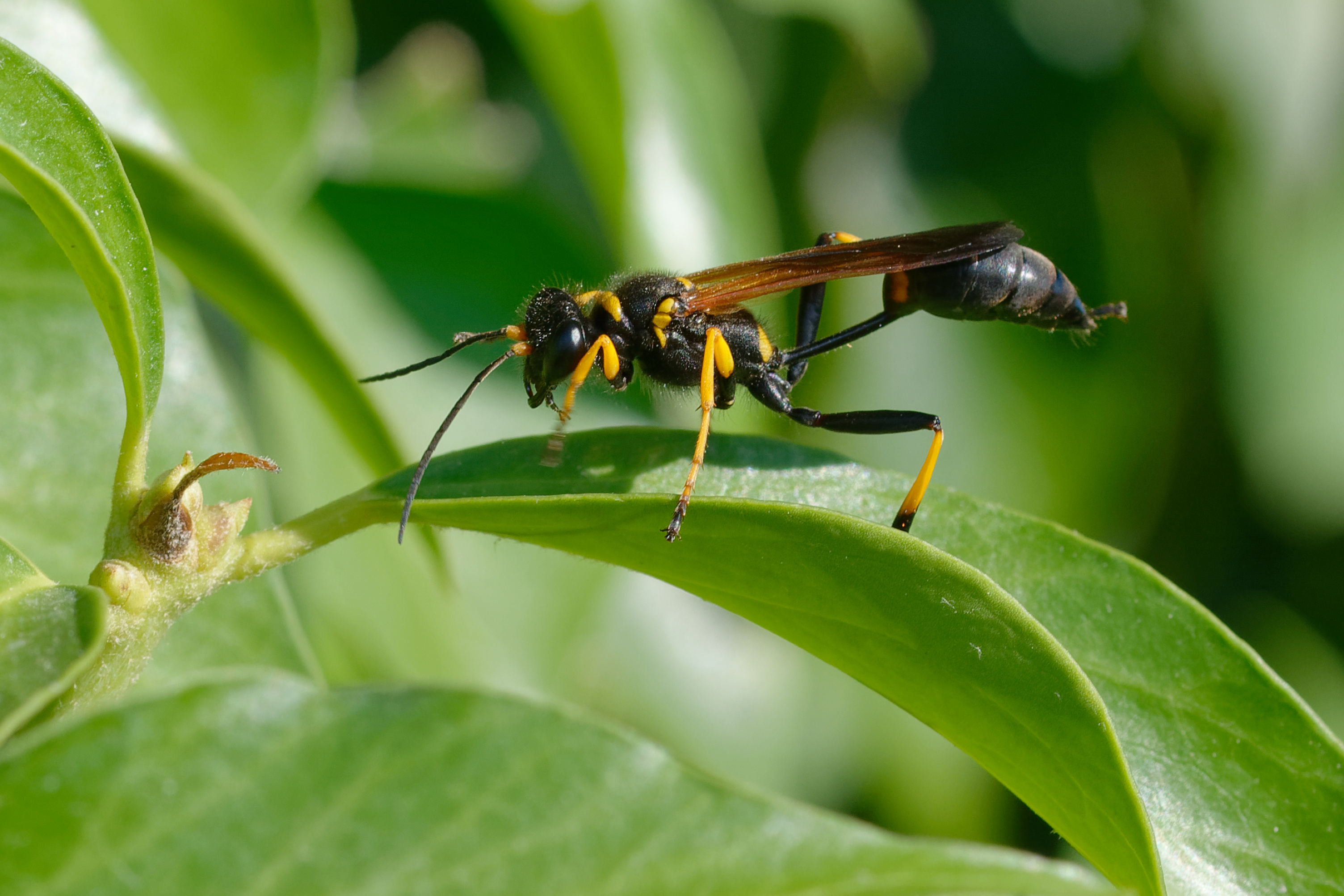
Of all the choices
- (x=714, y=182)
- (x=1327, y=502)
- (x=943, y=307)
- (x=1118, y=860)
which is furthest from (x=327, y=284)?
(x=1327, y=502)

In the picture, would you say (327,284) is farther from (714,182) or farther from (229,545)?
(229,545)

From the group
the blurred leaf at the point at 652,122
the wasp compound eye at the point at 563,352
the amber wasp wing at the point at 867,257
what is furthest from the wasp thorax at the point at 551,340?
the blurred leaf at the point at 652,122

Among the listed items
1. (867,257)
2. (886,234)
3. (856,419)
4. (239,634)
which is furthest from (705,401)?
(886,234)

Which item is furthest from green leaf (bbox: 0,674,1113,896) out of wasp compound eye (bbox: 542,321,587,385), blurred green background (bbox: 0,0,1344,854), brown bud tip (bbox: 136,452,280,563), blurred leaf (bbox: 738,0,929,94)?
blurred leaf (bbox: 738,0,929,94)

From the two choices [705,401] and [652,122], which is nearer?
[705,401]

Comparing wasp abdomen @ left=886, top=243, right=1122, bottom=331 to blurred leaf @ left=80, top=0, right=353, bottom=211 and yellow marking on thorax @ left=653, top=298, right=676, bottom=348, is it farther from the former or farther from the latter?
blurred leaf @ left=80, top=0, right=353, bottom=211

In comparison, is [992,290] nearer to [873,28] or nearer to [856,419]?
[856,419]
